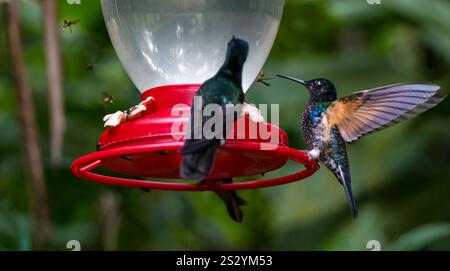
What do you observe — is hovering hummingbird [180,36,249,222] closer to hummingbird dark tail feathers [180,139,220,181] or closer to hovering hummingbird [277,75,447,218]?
hummingbird dark tail feathers [180,139,220,181]

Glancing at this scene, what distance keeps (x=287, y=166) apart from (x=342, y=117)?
5.54 ft

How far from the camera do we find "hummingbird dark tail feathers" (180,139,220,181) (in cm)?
257

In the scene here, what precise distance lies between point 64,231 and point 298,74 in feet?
5.41

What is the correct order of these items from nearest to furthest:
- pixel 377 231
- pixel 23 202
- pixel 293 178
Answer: pixel 293 178
pixel 377 231
pixel 23 202

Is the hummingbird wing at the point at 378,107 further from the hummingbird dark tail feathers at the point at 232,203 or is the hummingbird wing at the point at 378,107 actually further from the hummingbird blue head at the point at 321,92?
the hummingbird dark tail feathers at the point at 232,203

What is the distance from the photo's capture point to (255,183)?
3.03 metres

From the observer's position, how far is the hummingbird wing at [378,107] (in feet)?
10.3

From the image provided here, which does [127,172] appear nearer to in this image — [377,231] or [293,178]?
[293,178]

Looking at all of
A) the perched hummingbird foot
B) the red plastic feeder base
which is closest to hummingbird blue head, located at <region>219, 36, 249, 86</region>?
the red plastic feeder base

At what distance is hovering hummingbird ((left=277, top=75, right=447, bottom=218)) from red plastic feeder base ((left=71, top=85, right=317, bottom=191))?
322 mm

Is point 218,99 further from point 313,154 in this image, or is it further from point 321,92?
point 321,92

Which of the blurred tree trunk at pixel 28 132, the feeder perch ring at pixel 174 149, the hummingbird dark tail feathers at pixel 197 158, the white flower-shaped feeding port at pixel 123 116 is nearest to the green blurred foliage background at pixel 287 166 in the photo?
the blurred tree trunk at pixel 28 132

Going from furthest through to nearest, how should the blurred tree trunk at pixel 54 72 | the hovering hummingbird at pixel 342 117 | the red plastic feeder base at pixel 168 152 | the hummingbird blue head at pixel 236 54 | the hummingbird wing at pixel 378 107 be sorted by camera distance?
the blurred tree trunk at pixel 54 72, the hovering hummingbird at pixel 342 117, the hummingbird wing at pixel 378 107, the hummingbird blue head at pixel 236 54, the red plastic feeder base at pixel 168 152
